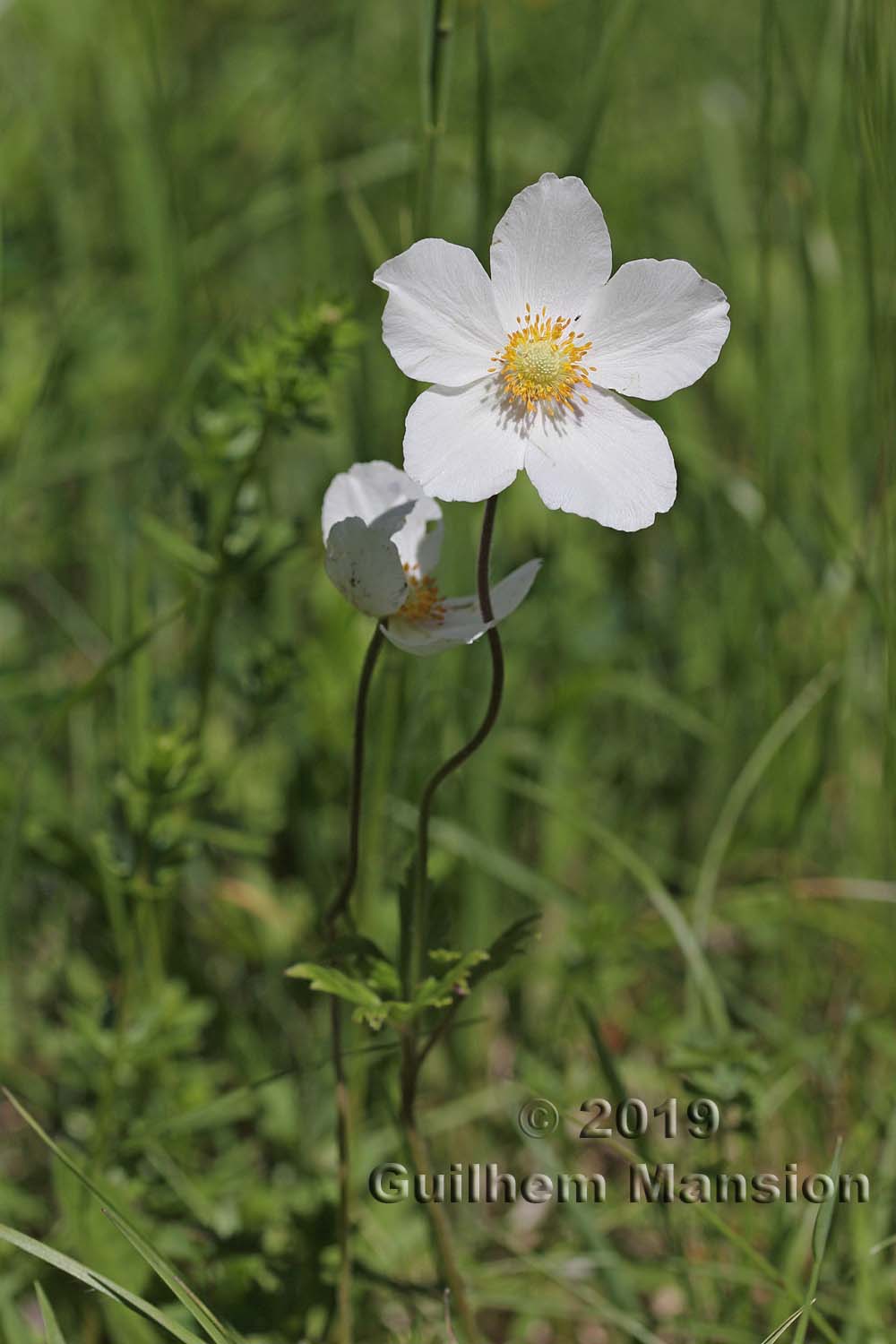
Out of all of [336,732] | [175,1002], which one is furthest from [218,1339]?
[336,732]

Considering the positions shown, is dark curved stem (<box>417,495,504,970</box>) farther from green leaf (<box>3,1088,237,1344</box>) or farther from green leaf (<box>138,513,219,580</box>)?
green leaf (<box>138,513,219,580</box>)

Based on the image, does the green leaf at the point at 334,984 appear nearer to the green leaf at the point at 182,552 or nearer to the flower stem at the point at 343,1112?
the flower stem at the point at 343,1112

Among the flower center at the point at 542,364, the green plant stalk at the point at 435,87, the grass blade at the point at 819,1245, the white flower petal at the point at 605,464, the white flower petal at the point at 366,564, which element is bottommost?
the grass blade at the point at 819,1245

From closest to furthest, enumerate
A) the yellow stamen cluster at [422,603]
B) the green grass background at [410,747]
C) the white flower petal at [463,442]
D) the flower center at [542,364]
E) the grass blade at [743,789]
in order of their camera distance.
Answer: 1. the white flower petal at [463,442]
2. the flower center at [542,364]
3. the yellow stamen cluster at [422,603]
4. the green grass background at [410,747]
5. the grass blade at [743,789]

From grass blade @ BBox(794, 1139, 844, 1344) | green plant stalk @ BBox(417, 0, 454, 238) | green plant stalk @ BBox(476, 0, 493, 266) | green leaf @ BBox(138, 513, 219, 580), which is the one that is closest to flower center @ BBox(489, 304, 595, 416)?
green plant stalk @ BBox(417, 0, 454, 238)

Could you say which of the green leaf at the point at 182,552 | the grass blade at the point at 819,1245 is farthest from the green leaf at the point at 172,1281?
the green leaf at the point at 182,552

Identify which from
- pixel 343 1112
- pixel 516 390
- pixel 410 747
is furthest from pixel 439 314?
pixel 343 1112
